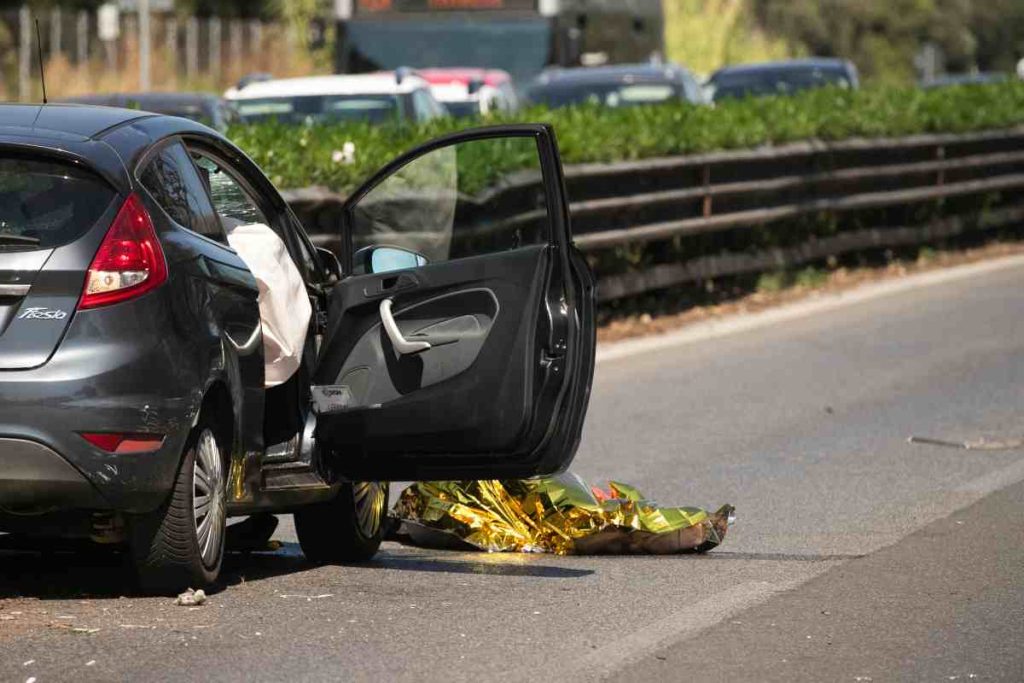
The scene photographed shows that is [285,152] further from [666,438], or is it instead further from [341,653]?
[341,653]

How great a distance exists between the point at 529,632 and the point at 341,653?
63 cm

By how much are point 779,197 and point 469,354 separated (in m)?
11.3

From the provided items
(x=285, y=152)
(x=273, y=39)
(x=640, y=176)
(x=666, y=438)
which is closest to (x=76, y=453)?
(x=666, y=438)

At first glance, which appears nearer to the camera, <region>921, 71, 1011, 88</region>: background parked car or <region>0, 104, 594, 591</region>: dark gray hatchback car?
<region>0, 104, 594, 591</region>: dark gray hatchback car

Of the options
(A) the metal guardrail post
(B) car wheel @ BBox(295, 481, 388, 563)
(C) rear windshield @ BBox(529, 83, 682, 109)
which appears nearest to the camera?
(B) car wheel @ BBox(295, 481, 388, 563)

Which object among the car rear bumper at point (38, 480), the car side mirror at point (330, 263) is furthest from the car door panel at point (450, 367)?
the car rear bumper at point (38, 480)

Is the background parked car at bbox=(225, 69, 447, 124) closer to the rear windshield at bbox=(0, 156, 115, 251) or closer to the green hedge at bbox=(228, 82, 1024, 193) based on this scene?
the green hedge at bbox=(228, 82, 1024, 193)

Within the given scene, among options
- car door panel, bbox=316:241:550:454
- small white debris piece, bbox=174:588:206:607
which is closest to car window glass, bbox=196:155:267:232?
car door panel, bbox=316:241:550:454

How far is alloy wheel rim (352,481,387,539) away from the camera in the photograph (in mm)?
7688

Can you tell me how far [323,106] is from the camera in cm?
1830

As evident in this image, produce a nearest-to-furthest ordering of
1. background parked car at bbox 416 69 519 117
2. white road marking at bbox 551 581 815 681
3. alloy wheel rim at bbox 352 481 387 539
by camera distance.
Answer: white road marking at bbox 551 581 815 681
alloy wheel rim at bbox 352 481 387 539
background parked car at bbox 416 69 519 117

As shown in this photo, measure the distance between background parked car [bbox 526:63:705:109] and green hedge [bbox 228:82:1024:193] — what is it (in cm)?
262

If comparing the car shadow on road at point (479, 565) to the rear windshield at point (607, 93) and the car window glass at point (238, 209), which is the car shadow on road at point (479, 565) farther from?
the rear windshield at point (607, 93)

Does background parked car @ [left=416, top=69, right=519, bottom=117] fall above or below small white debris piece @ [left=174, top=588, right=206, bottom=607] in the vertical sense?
below
